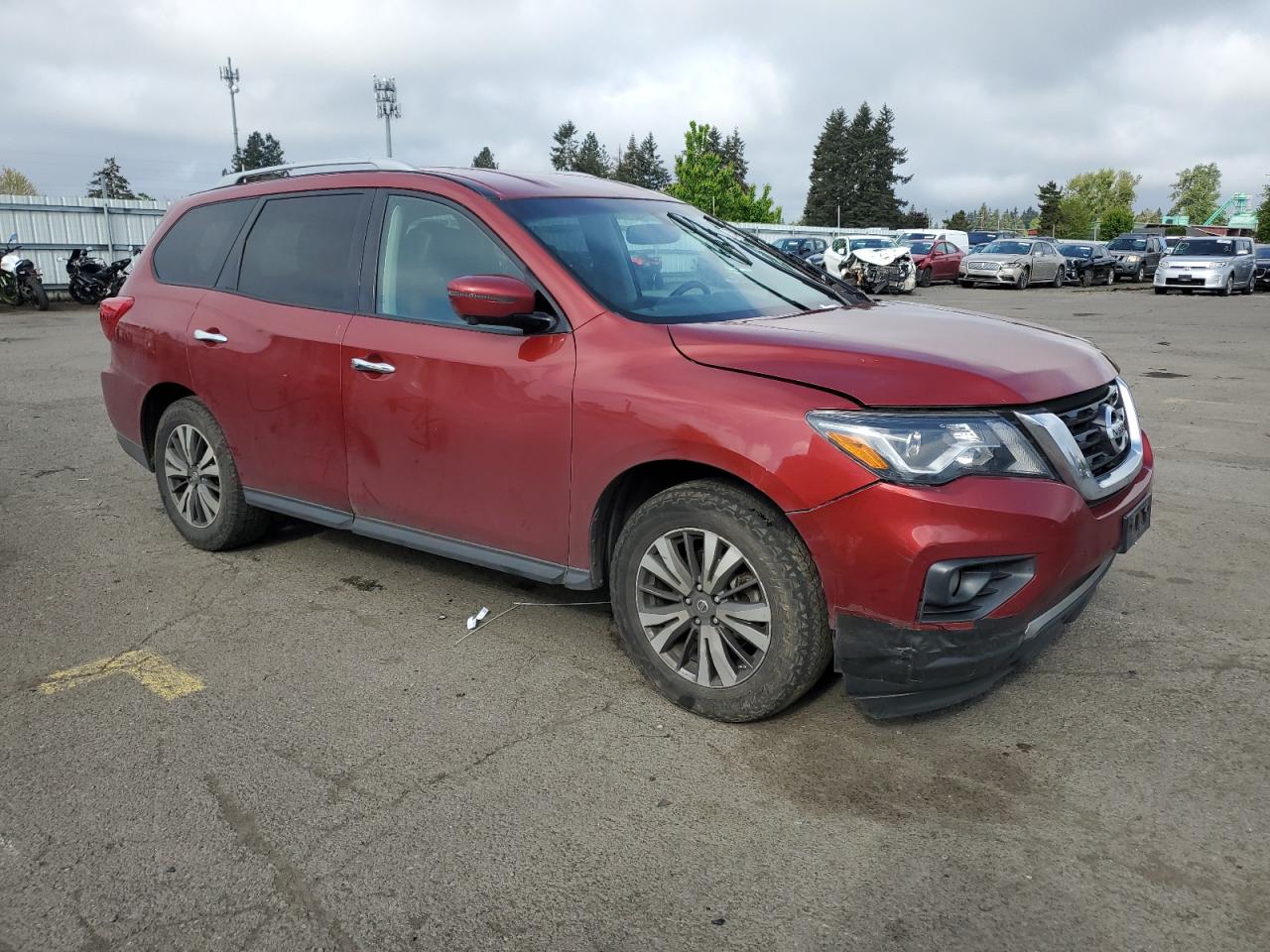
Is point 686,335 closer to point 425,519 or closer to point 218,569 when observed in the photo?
point 425,519

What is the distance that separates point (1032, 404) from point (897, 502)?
1.79ft

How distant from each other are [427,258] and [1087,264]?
119 ft

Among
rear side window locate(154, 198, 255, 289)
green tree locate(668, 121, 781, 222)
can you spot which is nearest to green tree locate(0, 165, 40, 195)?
green tree locate(668, 121, 781, 222)

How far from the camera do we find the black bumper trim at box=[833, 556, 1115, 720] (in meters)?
2.97

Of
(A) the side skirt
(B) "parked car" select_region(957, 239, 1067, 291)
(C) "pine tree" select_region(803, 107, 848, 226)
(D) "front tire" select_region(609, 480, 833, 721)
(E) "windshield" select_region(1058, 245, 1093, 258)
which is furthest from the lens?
(C) "pine tree" select_region(803, 107, 848, 226)

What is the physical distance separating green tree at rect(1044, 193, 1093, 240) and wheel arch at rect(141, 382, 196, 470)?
119731 mm

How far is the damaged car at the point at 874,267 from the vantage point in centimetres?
2866

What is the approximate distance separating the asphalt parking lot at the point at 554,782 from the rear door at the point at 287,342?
555 millimetres

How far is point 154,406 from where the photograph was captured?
5.32 metres

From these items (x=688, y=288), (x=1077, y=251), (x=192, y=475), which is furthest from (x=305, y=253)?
(x=1077, y=251)

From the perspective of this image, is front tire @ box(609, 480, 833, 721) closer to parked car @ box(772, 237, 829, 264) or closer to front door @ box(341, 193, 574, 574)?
front door @ box(341, 193, 574, 574)

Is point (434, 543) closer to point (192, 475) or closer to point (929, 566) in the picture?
point (192, 475)

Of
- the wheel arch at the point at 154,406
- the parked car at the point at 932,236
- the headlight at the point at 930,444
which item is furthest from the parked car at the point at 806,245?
the headlight at the point at 930,444

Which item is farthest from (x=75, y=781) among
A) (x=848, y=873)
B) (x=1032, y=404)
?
(x=1032, y=404)
